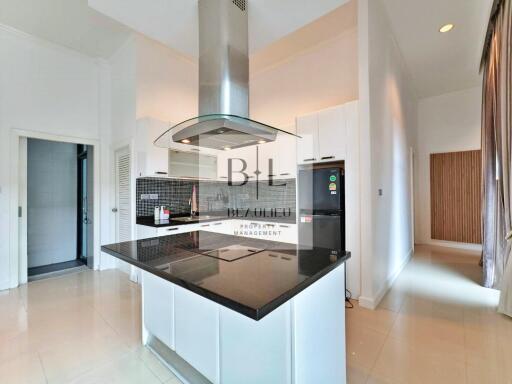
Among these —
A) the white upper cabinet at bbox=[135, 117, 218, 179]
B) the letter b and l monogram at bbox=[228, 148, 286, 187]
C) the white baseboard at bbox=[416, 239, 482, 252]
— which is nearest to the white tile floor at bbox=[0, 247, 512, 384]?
the white upper cabinet at bbox=[135, 117, 218, 179]

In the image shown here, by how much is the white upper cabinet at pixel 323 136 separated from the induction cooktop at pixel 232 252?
5.50ft

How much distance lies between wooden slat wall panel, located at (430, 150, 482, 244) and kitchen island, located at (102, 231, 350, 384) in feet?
17.4

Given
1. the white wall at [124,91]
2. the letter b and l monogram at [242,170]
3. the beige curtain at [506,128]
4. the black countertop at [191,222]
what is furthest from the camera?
the letter b and l monogram at [242,170]

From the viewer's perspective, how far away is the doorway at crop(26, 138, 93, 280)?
3.95 metres

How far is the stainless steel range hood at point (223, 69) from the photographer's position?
1.52m

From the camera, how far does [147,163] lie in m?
3.19

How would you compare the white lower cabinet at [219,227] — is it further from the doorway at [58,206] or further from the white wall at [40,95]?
the white wall at [40,95]

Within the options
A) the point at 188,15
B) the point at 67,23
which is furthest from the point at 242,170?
the point at 67,23

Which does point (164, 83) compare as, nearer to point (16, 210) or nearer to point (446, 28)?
point (16, 210)

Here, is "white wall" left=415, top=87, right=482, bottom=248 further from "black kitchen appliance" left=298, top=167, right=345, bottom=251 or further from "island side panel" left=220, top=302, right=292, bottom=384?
"island side panel" left=220, top=302, right=292, bottom=384

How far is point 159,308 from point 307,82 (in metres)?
3.54

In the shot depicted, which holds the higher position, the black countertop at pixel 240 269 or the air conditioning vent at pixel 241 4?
the air conditioning vent at pixel 241 4

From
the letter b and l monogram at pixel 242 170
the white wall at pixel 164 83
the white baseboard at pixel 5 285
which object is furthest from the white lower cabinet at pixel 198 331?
the white baseboard at pixel 5 285

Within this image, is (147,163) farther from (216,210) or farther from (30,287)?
(30,287)
